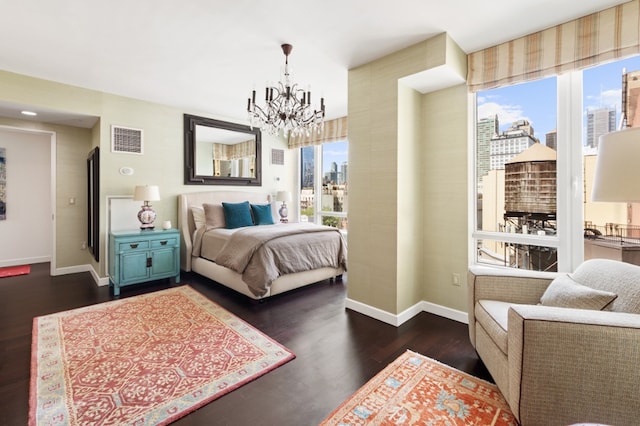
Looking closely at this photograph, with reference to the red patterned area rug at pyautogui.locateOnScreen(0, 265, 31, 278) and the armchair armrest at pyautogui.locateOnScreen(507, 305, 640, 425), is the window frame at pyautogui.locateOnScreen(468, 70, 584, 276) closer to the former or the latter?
the armchair armrest at pyautogui.locateOnScreen(507, 305, 640, 425)

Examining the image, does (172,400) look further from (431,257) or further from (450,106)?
(450,106)

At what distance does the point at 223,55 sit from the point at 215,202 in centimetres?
254

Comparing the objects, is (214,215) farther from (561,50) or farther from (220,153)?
(561,50)

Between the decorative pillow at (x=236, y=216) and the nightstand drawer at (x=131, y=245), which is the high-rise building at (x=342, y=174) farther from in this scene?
the nightstand drawer at (x=131, y=245)

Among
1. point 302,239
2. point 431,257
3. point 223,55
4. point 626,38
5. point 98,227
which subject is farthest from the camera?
point 98,227

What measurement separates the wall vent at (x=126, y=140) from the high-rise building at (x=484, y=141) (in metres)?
4.41

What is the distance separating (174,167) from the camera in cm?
463

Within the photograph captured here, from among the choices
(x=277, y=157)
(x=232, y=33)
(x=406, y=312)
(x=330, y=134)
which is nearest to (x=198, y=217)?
(x=277, y=157)

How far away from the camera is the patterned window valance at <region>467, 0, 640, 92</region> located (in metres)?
2.08

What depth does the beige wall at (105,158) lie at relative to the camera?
396cm

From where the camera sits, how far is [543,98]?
2.61 meters

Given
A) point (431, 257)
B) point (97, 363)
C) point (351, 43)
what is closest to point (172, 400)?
point (97, 363)

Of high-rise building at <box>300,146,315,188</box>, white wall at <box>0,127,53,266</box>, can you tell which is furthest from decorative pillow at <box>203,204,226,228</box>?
white wall at <box>0,127,53,266</box>

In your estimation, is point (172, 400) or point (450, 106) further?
point (450, 106)
